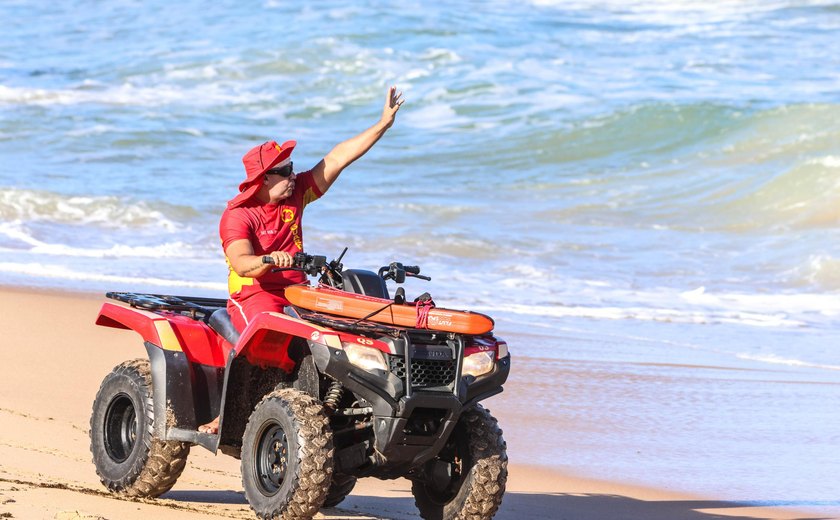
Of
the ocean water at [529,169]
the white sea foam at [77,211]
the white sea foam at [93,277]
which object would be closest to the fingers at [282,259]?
the ocean water at [529,169]

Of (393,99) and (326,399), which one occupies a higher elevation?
(393,99)

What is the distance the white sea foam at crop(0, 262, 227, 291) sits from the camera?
11.7 meters

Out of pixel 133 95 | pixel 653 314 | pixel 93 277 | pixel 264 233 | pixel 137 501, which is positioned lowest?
pixel 137 501

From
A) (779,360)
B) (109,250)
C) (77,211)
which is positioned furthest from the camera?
(77,211)

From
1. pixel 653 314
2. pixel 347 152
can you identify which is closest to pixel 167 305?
pixel 347 152

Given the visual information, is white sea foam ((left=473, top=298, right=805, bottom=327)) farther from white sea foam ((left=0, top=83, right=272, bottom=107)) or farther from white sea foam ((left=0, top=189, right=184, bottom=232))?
white sea foam ((left=0, top=83, right=272, bottom=107))

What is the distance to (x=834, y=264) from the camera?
47.5 ft

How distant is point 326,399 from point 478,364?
63 cm

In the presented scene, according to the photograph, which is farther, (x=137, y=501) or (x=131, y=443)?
(x=131, y=443)

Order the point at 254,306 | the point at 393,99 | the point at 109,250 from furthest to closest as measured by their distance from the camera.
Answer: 1. the point at 109,250
2. the point at 393,99
3. the point at 254,306

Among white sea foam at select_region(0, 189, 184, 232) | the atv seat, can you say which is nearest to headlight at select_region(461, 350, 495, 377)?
the atv seat

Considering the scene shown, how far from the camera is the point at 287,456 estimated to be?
4.89m

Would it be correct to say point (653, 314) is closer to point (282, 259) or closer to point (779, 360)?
point (779, 360)

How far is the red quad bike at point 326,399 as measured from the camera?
473 cm
